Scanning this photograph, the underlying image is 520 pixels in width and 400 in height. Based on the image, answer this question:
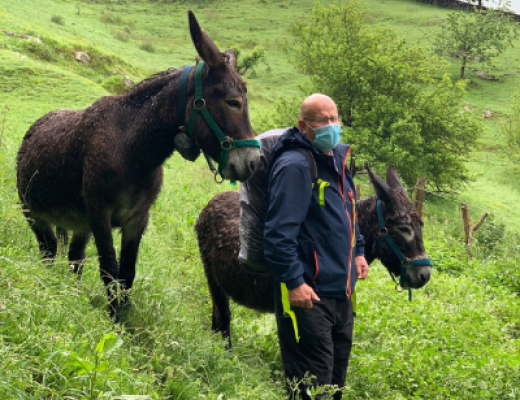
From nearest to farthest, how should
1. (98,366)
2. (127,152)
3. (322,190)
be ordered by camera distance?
(98,366) → (322,190) → (127,152)

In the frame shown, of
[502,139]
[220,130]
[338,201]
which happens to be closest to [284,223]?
[338,201]

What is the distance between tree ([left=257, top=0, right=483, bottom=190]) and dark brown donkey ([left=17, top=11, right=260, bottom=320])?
1997 centimetres

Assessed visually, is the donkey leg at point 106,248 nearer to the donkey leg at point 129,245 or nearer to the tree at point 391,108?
the donkey leg at point 129,245

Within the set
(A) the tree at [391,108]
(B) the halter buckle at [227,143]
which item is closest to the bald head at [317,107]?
(B) the halter buckle at [227,143]

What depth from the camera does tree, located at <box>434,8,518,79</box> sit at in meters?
49.7

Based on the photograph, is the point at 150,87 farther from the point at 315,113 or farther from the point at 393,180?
the point at 393,180

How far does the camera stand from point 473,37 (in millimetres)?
Answer: 49969

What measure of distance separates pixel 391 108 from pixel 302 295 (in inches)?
903

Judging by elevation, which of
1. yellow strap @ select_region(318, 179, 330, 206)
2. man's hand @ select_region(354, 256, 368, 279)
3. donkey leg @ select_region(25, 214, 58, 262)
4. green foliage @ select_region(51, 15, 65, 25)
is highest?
green foliage @ select_region(51, 15, 65, 25)

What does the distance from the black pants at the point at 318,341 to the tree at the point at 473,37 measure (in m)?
50.6

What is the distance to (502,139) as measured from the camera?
37.5m

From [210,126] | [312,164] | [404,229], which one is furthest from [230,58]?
[404,229]

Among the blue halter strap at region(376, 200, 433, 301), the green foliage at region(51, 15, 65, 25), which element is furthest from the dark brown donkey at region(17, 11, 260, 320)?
the green foliage at region(51, 15, 65, 25)

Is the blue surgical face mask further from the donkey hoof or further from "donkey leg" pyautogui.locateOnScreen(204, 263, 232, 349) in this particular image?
"donkey leg" pyautogui.locateOnScreen(204, 263, 232, 349)
